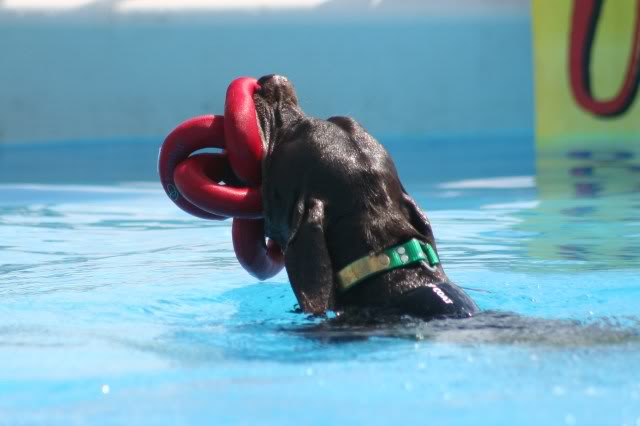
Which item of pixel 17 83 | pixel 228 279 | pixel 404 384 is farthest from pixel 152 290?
pixel 17 83

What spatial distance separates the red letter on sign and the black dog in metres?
7.61

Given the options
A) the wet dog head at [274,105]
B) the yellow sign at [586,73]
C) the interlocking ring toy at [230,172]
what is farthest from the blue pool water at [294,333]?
the yellow sign at [586,73]

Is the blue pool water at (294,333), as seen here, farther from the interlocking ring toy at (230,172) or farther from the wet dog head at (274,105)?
the wet dog head at (274,105)

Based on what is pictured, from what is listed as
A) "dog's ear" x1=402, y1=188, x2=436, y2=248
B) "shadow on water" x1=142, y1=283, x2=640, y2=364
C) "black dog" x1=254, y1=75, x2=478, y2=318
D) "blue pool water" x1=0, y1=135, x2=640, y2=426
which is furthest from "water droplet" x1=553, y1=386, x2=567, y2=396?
"dog's ear" x1=402, y1=188, x2=436, y2=248

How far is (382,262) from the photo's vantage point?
3.12 metres

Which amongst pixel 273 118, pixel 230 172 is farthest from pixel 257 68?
pixel 273 118

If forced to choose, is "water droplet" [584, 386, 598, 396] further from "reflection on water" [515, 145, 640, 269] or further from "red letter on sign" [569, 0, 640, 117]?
"red letter on sign" [569, 0, 640, 117]

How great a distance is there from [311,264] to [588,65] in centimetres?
812

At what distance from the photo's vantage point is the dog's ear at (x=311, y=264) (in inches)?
120

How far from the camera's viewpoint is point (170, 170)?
3.62m

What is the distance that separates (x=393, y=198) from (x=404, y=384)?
2.59 ft

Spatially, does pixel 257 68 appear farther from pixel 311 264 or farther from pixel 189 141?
pixel 311 264

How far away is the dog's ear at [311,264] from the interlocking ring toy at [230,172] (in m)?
0.32

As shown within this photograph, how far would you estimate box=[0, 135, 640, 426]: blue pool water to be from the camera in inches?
94.7
